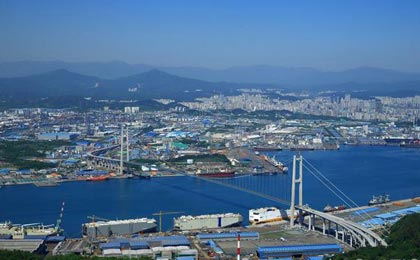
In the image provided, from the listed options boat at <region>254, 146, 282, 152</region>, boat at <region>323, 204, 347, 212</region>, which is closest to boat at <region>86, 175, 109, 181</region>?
boat at <region>323, 204, 347, 212</region>

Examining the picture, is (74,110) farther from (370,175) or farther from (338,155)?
(370,175)

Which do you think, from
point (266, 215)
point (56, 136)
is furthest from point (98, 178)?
point (56, 136)

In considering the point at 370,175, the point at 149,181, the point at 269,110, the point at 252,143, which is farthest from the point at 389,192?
the point at 269,110

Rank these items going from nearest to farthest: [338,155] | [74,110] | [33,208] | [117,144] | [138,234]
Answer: [138,234]
[33,208]
[338,155]
[117,144]
[74,110]

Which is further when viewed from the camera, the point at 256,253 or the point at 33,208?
the point at 33,208

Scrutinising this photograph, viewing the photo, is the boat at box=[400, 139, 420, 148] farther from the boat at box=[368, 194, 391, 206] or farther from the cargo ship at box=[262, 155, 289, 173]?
the boat at box=[368, 194, 391, 206]

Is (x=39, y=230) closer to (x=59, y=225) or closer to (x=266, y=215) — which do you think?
(x=59, y=225)

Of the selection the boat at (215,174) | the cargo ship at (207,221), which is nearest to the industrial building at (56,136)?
the boat at (215,174)
